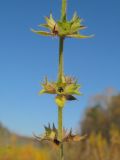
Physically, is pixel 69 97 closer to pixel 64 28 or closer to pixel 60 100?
pixel 60 100

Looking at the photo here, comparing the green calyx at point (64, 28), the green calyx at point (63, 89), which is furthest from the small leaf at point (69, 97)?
the green calyx at point (64, 28)

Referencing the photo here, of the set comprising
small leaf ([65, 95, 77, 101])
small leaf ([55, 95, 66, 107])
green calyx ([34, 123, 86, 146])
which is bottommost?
green calyx ([34, 123, 86, 146])

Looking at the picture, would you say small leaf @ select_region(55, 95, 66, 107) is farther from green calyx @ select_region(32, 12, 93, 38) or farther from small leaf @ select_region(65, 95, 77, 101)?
green calyx @ select_region(32, 12, 93, 38)

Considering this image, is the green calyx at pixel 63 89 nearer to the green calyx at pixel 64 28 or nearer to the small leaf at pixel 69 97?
the small leaf at pixel 69 97

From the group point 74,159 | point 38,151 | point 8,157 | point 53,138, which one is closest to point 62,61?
point 53,138

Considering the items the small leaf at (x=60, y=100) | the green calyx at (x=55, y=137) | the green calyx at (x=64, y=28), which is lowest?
the green calyx at (x=55, y=137)

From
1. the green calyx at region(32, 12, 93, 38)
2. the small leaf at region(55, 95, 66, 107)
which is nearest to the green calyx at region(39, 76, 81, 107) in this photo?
the small leaf at region(55, 95, 66, 107)
